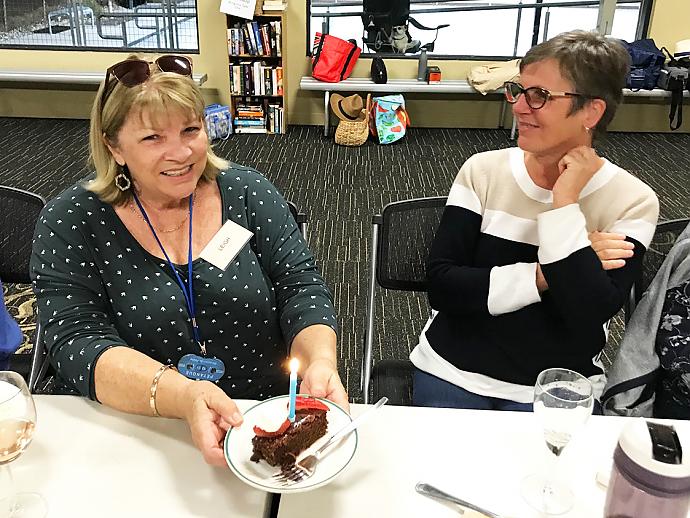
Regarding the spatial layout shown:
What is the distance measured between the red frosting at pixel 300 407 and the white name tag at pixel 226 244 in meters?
0.47

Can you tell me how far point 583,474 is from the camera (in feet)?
3.79

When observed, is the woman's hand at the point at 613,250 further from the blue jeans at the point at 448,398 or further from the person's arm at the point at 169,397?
the person's arm at the point at 169,397

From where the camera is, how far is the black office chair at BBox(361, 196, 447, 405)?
189cm

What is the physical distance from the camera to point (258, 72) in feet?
19.5

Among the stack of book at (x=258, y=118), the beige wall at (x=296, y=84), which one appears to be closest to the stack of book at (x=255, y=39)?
the beige wall at (x=296, y=84)

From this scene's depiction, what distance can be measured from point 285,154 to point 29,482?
4699 mm

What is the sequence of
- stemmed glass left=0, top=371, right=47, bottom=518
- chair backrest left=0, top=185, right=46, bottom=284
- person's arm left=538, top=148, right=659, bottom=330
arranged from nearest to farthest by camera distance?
stemmed glass left=0, top=371, right=47, bottom=518 < person's arm left=538, top=148, right=659, bottom=330 < chair backrest left=0, top=185, right=46, bottom=284

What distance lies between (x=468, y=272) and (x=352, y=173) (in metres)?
3.65

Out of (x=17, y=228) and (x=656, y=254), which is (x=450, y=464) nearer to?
(x=656, y=254)

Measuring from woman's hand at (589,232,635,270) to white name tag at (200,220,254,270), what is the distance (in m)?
0.83

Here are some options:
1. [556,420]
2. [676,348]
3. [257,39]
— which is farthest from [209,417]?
[257,39]

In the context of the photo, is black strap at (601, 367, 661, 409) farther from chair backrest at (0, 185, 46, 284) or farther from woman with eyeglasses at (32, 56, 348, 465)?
chair backrest at (0, 185, 46, 284)

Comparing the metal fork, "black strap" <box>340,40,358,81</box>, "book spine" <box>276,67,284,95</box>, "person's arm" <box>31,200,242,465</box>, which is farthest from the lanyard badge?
"black strap" <box>340,40,358,81</box>

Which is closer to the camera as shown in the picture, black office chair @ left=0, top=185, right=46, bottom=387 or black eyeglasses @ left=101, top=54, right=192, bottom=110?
black eyeglasses @ left=101, top=54, right=192, bottom=110
